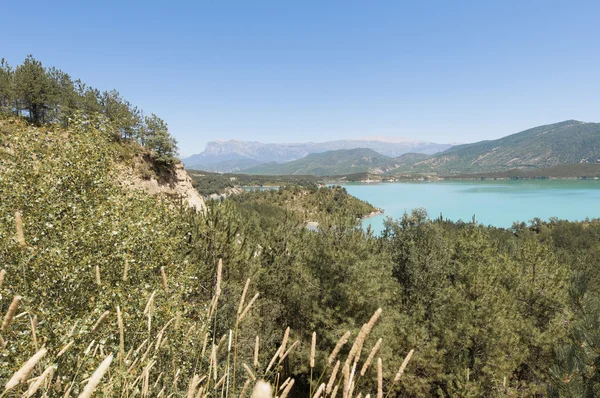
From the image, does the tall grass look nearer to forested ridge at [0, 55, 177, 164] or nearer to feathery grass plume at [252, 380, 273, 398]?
feathery grass plume at [252, 380, 273, 398]

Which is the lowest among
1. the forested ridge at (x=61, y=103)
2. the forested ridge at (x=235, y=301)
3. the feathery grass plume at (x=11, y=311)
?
the forested ridge at (x=235, y=301)

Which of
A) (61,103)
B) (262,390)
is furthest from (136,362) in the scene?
(61,103)

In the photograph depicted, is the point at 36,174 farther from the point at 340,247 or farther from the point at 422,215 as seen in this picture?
the point at 422,215

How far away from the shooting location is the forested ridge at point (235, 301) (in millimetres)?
3825

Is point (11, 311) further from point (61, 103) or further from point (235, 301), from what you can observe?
point (61, 103)

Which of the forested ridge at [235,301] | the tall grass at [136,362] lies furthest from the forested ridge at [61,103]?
the tall grass at [136,362]

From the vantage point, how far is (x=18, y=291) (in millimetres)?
6344

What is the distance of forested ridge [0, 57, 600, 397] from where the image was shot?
151 inches

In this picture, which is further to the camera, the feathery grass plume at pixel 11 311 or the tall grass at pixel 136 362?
the tall grass at pixel 136 362

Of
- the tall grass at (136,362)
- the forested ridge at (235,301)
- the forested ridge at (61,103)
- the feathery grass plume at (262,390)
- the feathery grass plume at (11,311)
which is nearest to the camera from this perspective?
the feathery grass plume at (262,390)

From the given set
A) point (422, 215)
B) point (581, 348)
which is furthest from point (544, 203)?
point (581, 348)

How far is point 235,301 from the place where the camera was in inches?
576

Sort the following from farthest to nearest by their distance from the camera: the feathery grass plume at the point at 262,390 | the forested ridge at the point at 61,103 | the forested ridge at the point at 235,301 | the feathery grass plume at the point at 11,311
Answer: the forested ridge at the point at 61,103
the forested ridge at the point at 235,301
the feathery grass plume at the point at 11,311
the feathery grass plume at the point at 262,390

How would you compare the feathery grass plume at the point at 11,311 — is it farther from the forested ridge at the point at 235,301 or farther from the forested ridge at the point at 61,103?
the forested ridge at the point at 61,103
